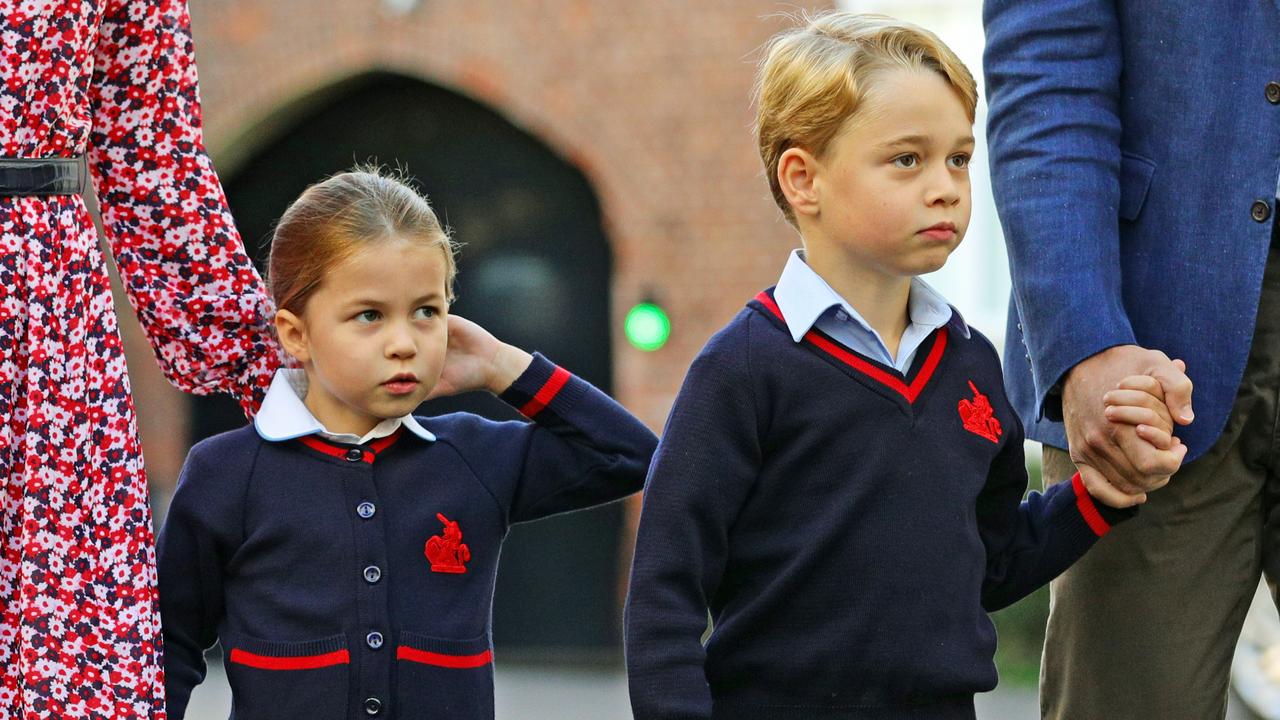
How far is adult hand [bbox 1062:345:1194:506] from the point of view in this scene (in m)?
2.34

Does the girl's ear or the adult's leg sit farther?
the girl's ear

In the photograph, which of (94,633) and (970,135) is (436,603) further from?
(970,135)

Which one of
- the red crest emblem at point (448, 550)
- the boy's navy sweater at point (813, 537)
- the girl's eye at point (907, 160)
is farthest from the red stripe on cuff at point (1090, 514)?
the red crest emblem at point (448, 550)

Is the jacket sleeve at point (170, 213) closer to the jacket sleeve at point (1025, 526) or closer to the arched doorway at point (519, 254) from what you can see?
the jacket sleeve at point (1025, 526)

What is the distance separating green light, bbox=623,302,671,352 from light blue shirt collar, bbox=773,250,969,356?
5.62m

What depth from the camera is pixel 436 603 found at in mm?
2574

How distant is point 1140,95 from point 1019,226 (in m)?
→ 0.26

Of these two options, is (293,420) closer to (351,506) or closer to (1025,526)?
(351,506)

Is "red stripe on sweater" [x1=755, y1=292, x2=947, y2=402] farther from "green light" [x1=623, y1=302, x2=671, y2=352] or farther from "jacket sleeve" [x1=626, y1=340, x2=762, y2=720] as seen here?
"green light" [x1=623, y1=302, x2=671, y2=352]

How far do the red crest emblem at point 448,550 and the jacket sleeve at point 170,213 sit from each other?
0.42m

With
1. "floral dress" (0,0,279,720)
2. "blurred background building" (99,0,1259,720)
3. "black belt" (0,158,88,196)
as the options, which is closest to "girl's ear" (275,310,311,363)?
"floral dress" (0,0,279,720)

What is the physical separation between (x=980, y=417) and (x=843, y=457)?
9.7 inches

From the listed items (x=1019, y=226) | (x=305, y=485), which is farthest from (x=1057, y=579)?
(x=305, y=485)

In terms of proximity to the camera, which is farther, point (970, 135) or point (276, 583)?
point (276, 583)
